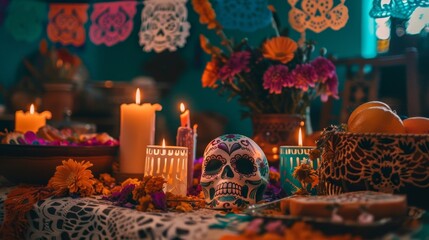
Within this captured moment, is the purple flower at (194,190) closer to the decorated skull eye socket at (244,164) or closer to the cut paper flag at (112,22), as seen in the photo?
the decorated skull eye socket at (244,164)

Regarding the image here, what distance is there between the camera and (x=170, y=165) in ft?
3.44

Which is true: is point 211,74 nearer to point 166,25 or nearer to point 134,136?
point 134,136

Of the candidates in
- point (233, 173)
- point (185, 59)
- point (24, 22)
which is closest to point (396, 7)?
point (233, 173)

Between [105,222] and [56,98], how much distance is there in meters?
2.76

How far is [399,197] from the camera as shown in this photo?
2.46ft

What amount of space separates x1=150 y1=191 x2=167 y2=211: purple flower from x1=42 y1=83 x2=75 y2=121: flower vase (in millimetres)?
2696

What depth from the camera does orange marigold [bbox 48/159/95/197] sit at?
42.5 inches

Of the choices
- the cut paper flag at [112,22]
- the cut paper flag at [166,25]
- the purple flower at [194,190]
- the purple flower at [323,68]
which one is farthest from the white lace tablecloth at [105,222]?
the cut paper flag at [112,22]

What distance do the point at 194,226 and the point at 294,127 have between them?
0.61m

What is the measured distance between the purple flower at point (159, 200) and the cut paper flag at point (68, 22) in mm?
1266

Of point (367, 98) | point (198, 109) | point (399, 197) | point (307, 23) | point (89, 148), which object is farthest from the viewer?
point (198, 109)

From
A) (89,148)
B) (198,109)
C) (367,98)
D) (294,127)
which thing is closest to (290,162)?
(294,127)

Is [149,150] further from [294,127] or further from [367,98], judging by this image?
[367,98]

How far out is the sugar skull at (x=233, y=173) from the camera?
964mm
